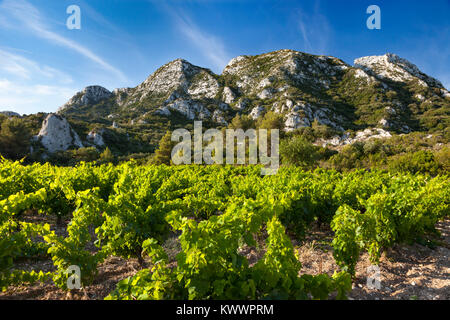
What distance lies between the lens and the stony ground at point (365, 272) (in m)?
3.35

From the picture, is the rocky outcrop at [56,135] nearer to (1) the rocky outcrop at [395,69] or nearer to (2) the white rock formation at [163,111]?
(2) the white rock formation at [163,111]

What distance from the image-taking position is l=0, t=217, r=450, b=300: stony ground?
335cm

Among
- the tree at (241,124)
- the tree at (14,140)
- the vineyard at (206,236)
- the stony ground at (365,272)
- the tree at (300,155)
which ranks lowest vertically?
the stony ground at (365,272)

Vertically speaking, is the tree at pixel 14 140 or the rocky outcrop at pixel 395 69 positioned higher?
the rocky outcrop at pixel 395 69

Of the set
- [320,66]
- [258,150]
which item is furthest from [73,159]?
[320,66]

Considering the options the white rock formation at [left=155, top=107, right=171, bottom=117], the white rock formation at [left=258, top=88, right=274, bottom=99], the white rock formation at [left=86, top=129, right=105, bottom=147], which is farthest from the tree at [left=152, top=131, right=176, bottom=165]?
the white rock formation at [left=258, top=88, right=274, bottom=99]

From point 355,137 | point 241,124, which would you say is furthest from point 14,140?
point 355,137

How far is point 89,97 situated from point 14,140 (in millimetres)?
80966

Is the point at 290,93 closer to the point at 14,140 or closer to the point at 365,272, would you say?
the point at 14,140

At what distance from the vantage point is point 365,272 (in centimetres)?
404

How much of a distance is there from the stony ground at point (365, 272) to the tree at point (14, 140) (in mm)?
39766

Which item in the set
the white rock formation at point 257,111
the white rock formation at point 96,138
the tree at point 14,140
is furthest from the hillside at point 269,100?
the tree at point 14,140

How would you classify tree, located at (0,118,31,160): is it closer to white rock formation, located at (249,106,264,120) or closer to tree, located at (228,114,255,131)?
tree, located at (228,114,255,131)
